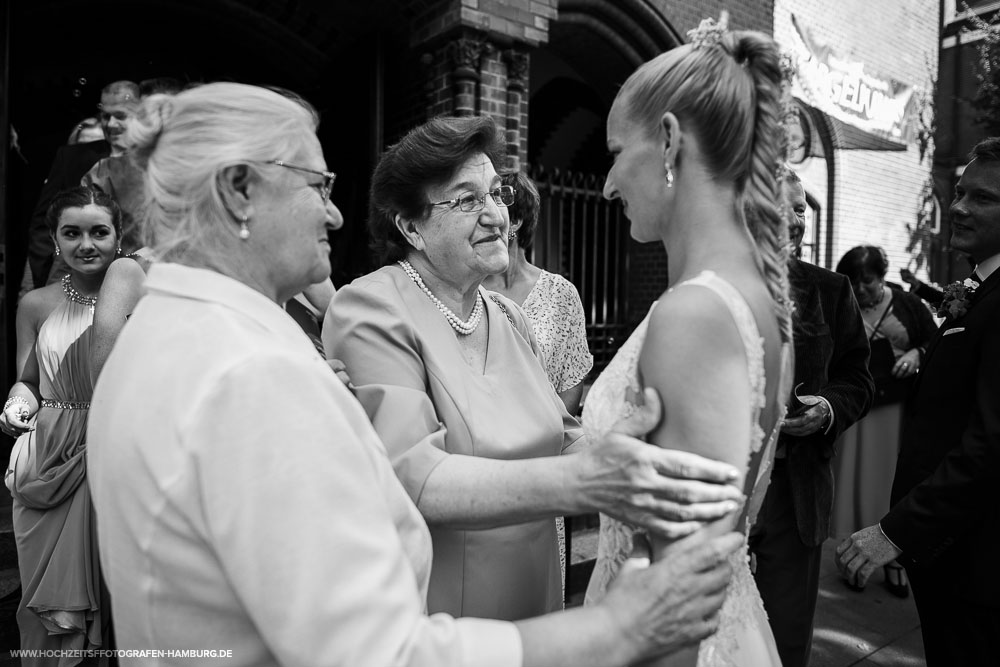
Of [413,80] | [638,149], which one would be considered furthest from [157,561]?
[413,80]

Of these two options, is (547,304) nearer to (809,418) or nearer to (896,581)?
(809,418)

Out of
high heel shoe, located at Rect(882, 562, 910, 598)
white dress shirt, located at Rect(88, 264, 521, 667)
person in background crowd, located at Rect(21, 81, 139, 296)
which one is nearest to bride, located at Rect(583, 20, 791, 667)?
white dress shirt, located at Rect(88, 264, 521, 667)

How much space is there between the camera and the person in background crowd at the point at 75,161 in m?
3.76

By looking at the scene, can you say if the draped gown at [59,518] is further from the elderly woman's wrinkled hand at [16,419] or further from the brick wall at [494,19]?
the brick wall at [494,19]

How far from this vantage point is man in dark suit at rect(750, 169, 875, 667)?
2770 millimetres

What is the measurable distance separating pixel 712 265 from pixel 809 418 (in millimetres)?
1654

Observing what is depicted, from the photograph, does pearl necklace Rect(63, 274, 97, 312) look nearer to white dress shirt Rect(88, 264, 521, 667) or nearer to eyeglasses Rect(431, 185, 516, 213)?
eyeglasses Rect(431, 185, 516, 213)

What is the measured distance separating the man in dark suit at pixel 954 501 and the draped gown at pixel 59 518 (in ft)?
9.26

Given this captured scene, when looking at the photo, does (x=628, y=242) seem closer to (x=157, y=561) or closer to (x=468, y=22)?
(x=468, y=22)

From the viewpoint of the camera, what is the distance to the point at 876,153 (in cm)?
1062

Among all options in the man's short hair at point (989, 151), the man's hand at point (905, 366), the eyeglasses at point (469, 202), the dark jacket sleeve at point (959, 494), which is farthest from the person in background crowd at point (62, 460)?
the man's hand at point (905, 366)

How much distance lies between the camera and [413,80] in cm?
545

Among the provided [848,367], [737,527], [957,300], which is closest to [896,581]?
[848,367]

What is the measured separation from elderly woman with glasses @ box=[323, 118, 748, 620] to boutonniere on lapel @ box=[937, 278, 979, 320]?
148cm
